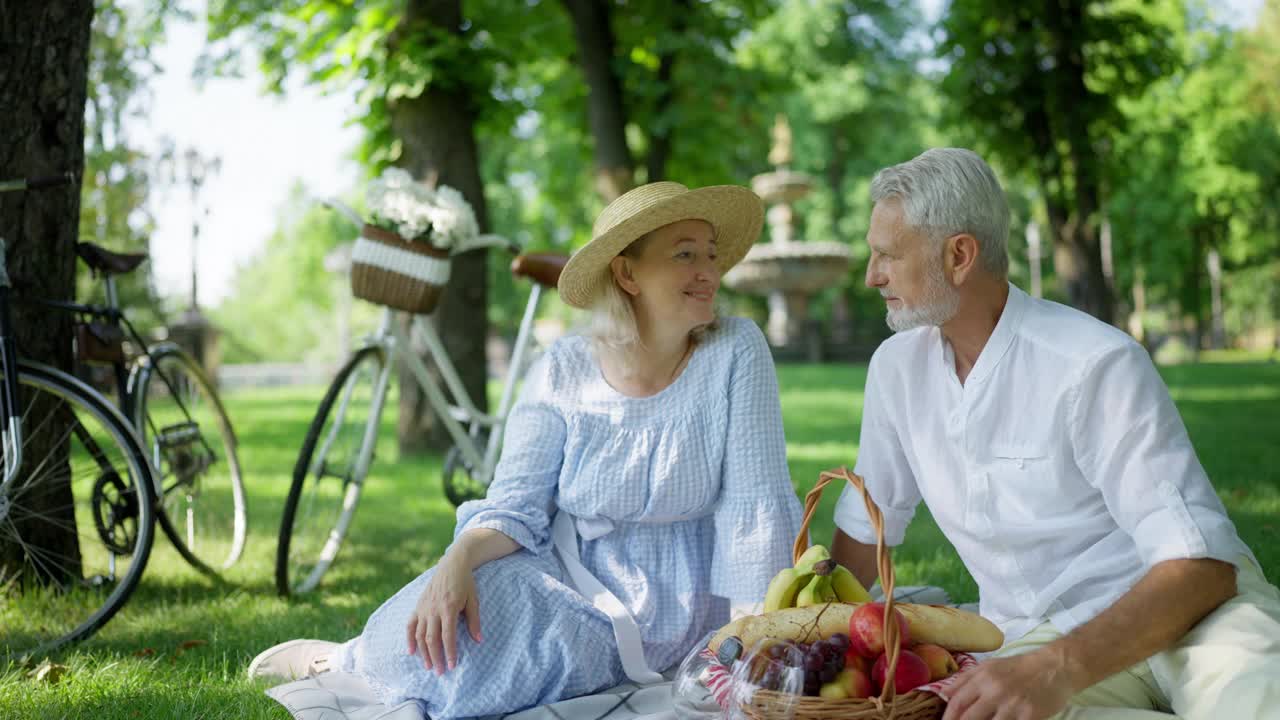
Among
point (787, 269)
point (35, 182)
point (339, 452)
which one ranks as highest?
point (787, 269)

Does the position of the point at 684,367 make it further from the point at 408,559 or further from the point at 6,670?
the point at 408,559

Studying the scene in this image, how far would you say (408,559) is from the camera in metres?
6.18

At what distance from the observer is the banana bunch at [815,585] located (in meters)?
2.66

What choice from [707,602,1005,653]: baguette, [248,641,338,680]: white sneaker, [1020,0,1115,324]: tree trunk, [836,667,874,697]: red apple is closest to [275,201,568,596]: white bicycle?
[248,641,338,680]: white sneaker

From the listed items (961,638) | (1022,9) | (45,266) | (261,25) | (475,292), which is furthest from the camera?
(1022,9)

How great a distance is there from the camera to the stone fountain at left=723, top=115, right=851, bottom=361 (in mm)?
23531

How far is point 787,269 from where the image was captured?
23.7 meters

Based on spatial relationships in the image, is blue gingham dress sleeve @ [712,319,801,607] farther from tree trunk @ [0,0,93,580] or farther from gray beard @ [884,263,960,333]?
tree trunk @ [0,0,93,580]

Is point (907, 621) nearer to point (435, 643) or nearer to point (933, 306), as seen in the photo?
point (933, 306)

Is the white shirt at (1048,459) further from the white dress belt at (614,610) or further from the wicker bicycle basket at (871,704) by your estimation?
the white dress belt at (614,610)

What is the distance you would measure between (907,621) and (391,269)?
351 cm

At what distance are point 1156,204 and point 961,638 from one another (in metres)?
35.7

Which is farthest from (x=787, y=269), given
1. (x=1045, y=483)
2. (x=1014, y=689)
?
(x=1014, y=689)

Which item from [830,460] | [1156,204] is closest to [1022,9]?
[830,460]
